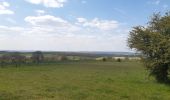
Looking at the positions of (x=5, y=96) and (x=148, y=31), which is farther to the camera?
(x=148, y=31)

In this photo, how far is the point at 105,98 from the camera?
2153 cm

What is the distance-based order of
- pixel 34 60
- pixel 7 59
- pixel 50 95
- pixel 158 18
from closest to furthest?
pixel 50 95 → pixel 158 18 → pixel 7 59 → pixel 34 60

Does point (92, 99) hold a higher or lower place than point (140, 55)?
lower

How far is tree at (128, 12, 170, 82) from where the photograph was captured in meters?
32.0

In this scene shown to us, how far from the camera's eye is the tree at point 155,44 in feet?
105

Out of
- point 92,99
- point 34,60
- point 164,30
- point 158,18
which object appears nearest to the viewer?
point 92,99

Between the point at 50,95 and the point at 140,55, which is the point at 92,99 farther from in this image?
the point at 140,55

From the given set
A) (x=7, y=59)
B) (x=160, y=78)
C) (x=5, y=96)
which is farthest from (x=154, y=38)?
(x=7, y=59)

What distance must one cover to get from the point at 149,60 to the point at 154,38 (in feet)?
8.68

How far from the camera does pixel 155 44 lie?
33.2 metres

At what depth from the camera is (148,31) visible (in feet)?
114

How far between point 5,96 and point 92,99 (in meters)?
5.72

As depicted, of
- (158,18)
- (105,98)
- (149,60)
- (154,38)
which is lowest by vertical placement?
Result: (105,98)

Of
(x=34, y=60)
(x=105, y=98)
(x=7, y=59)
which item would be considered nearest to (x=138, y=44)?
(x=105, y=98)
